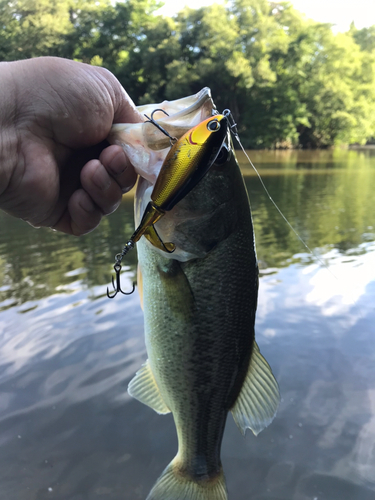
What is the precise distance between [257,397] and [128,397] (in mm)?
2577

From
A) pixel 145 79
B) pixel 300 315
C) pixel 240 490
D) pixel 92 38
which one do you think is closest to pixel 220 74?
pixel 145 79

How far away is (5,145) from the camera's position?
1.88 metres

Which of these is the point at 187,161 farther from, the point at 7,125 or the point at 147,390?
the point at 147,390

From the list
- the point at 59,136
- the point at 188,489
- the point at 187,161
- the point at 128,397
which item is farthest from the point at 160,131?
the point at 128,397

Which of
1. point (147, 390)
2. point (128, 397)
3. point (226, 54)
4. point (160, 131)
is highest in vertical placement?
point (226, 54)

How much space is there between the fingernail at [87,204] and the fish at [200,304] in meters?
0.41

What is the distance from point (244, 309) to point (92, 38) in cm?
4711

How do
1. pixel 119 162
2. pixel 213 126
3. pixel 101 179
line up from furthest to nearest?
pixel 101 179
pixel 119 162
pixel 213 126

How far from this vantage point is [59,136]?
6.46 ft

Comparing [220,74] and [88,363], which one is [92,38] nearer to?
[220,74]

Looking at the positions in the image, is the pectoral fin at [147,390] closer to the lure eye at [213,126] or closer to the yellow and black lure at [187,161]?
the yellow and black lure at [187,161]

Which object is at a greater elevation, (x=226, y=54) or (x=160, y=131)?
(x=226, y=54)

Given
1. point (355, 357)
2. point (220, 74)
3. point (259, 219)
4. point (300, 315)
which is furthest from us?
point (220, 74)

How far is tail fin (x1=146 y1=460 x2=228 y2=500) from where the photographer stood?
75.9 inches
